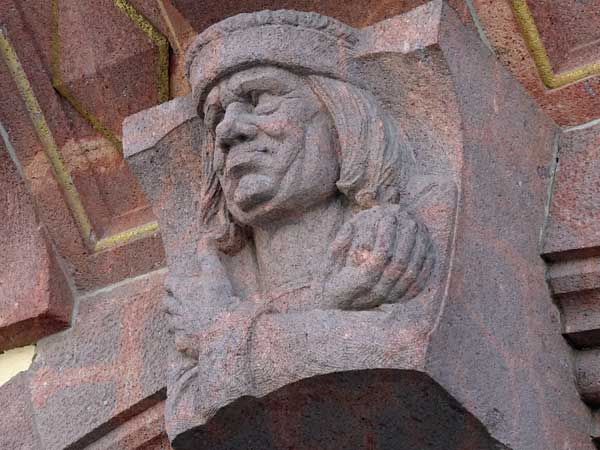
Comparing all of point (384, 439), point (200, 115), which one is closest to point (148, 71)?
point (200, 115)

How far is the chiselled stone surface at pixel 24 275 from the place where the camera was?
3.22 meters

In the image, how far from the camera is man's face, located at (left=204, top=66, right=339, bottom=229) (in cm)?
270

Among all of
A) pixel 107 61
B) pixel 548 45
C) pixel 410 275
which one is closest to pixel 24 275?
pixel 107 61

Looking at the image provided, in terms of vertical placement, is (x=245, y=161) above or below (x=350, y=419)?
above

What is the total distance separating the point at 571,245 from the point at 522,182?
5.5 inches

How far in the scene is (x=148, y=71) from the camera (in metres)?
3.25

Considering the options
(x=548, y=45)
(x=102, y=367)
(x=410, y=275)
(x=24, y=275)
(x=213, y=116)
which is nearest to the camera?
(x=410, y=275)

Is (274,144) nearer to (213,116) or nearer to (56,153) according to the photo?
(213,116)

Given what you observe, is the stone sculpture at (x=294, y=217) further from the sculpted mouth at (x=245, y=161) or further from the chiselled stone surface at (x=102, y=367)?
the chiselled stone surface at (x=102, y=367)

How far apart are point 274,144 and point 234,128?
7 centimetres

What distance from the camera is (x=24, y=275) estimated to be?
326 centimetres

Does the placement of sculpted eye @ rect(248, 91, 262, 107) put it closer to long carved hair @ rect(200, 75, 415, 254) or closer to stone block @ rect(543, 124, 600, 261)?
long carved hair @ rect(200, 75, 415, 254)

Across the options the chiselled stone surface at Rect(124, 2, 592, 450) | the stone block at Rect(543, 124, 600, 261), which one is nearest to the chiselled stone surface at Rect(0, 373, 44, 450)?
the chiselled stone surface at Rect(124, 2, 592, 450)

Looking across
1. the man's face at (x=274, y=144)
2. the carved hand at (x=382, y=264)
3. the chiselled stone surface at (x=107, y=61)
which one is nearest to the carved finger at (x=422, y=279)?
the carved hand at (x=382, y=264)
